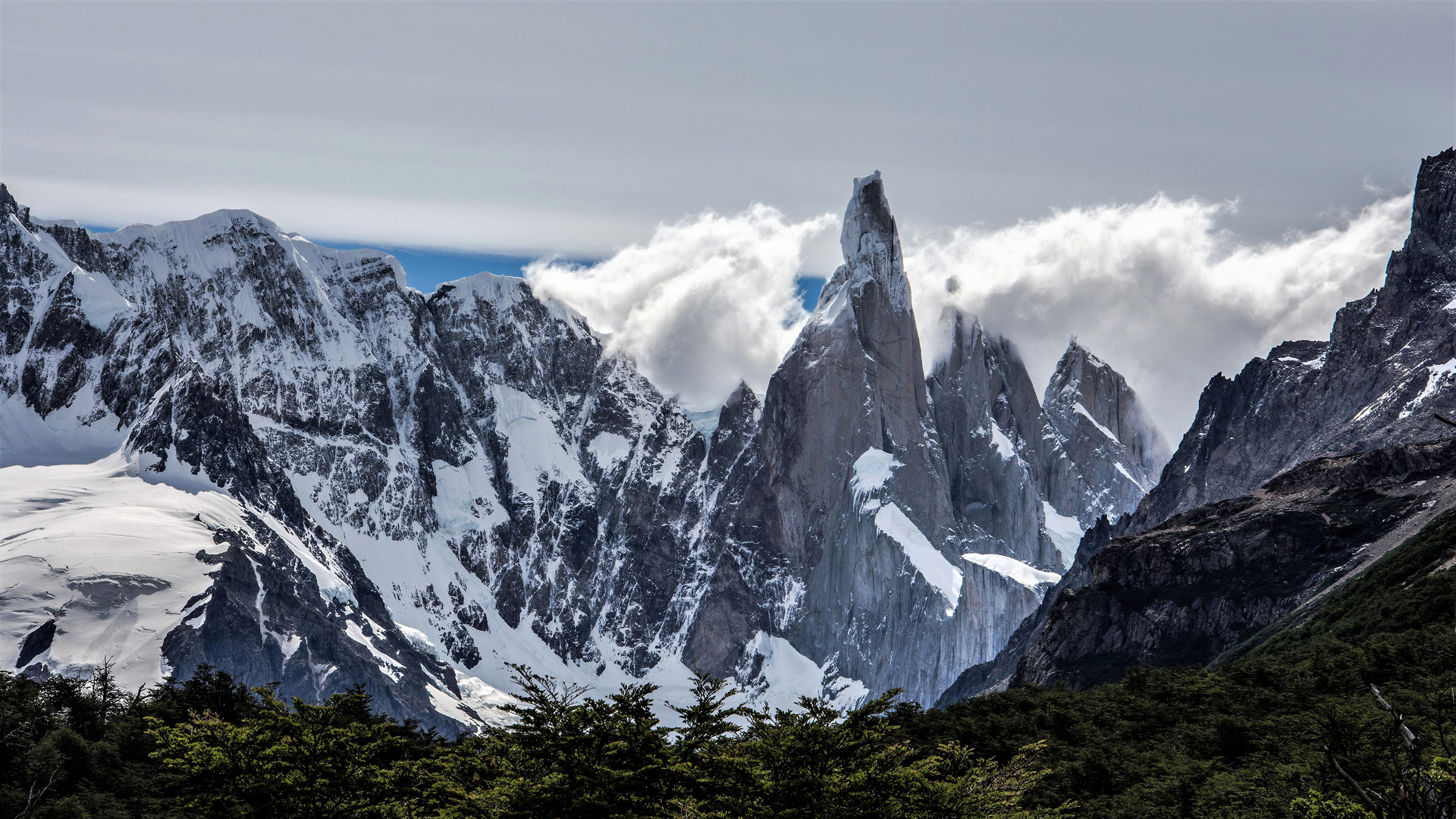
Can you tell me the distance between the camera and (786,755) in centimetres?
4378

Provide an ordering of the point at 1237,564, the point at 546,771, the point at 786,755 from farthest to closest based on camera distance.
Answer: the point at 1237,564, the point at 546,771, the point at 786,755

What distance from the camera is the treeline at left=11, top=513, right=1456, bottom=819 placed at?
43.3 meters

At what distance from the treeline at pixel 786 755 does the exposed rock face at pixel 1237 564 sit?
2637 inches

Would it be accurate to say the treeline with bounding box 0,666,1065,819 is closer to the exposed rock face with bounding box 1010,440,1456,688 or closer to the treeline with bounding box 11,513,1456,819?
the treeline with bounding box 11,513,1456,819

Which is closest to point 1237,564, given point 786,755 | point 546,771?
point 786,755

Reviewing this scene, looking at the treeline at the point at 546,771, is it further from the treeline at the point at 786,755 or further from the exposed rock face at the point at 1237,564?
the exposed rock face at the point at 1237,564

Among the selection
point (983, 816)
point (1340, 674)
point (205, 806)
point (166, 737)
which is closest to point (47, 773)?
point (166, 737)

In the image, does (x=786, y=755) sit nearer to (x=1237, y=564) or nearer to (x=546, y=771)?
(x=546, y=771)

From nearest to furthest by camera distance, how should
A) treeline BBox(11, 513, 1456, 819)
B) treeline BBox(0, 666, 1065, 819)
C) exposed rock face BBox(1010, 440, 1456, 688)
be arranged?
1. treeline BBox(0, 666, 1065, 819)
2. treeline BBox(11, 513, 1456, 819)
3. exposed rock face BBox(1010, 440, 1456, 688)

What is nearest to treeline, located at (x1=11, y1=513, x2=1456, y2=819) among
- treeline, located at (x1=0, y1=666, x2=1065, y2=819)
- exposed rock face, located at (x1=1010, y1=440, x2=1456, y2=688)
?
treeline, located at (x1=0, y1=666, x2=1065, y2=819)

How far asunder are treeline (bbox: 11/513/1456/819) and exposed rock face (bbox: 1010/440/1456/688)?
2637 inches

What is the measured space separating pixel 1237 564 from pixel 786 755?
479 feet

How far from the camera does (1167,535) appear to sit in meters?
184

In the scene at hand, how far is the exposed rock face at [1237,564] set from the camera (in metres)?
159
